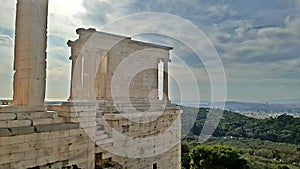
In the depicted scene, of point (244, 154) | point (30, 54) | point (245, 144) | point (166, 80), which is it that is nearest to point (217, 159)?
point (166, 80)

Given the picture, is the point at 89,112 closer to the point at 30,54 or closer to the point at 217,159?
the point at 30,54

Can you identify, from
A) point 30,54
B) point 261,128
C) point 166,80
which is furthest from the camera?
point 261,128

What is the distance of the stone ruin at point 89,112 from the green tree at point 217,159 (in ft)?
28.1

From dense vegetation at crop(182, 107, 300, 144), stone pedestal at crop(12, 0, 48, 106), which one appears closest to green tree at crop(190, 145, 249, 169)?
dense vegetation at crop(182, 107, 300, 144)

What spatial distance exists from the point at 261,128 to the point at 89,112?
40773 mm

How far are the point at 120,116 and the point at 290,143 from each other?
35612mm

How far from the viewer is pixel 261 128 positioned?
41.9 metres

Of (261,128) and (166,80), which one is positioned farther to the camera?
(261,128)

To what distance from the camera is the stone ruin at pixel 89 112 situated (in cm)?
533

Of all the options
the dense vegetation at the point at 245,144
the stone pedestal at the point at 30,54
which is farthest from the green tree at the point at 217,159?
the stone pedestal at the point at 30,54

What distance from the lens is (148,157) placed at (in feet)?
32.7

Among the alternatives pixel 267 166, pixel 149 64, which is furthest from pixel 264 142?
pixel 149 64

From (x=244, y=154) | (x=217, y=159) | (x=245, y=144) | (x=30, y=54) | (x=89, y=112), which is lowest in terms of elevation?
(x=244, y=154)

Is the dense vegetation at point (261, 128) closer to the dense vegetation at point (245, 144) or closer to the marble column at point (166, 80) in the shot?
A: the dense vegetation at point (245, 144)
